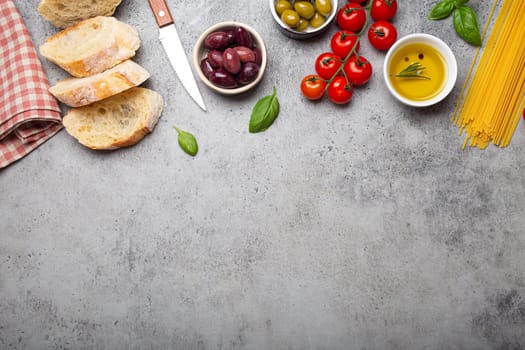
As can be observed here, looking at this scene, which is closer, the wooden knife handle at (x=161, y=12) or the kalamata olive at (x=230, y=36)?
the kalamata olive at (x=230, y=36)

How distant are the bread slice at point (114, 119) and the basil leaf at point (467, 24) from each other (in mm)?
1153

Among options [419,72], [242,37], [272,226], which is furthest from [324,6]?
[272,226]

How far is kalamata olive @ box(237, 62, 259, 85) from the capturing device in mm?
1543

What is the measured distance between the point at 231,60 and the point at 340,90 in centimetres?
40

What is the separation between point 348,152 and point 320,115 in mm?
177

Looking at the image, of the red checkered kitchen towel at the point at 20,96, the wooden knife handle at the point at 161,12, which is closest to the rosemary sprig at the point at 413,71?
the wooden knife handle at the point at 161,12

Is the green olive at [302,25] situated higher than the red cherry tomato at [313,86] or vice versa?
the green olive at [302,25]

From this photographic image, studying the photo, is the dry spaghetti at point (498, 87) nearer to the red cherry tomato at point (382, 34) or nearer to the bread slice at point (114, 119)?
the red cherry tomato at point (382, 34)

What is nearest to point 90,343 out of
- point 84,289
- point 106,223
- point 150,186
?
point 84,289

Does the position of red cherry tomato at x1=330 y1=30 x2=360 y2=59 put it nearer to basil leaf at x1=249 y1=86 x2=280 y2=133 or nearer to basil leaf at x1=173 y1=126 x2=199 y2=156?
basil leaf at x1=249 y1=86 x2=280 y2=133

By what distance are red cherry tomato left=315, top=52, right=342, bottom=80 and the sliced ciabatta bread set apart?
632 millimetres

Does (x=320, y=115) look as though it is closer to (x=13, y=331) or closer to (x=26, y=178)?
(x=26, y=178)

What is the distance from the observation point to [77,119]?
1.63 m

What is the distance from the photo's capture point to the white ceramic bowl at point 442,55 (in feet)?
5.06
